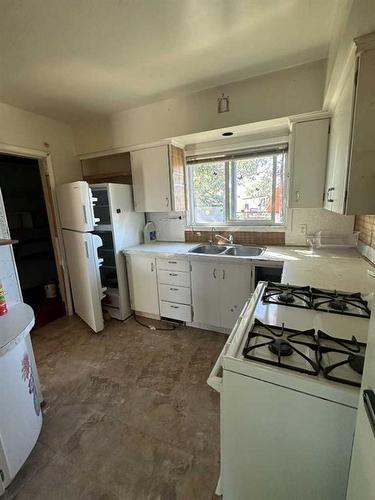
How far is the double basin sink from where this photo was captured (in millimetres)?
2633

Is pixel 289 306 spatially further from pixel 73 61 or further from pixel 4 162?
pixel 4 162

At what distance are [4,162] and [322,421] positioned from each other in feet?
15.1

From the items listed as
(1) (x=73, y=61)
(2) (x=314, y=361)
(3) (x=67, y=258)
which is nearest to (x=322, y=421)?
(2) (x=314, y=361)

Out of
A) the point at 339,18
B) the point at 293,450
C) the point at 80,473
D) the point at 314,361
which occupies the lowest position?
the point at 80,473

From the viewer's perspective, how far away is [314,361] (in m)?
0.80

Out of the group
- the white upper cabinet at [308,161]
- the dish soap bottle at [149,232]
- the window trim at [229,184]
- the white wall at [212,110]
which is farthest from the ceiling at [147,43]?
the dish soap bottle at [149,232]

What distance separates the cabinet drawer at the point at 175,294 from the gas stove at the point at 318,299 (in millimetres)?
1322

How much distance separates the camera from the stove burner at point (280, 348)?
2.76 ft

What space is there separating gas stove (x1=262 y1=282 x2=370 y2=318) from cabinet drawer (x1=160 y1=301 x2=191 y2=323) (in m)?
1.42

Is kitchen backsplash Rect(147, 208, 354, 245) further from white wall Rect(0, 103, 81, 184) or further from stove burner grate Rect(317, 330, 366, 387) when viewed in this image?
stove burner grate Rect(317, 330, 366, 387)

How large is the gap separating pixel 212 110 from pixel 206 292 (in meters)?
1.82

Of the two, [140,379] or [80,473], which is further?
[140,379]

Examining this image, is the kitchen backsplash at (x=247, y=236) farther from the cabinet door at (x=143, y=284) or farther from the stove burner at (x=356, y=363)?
the stove burner at (x=356, y=363)

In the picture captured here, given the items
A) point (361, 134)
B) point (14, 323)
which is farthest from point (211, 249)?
point (14, 323)
